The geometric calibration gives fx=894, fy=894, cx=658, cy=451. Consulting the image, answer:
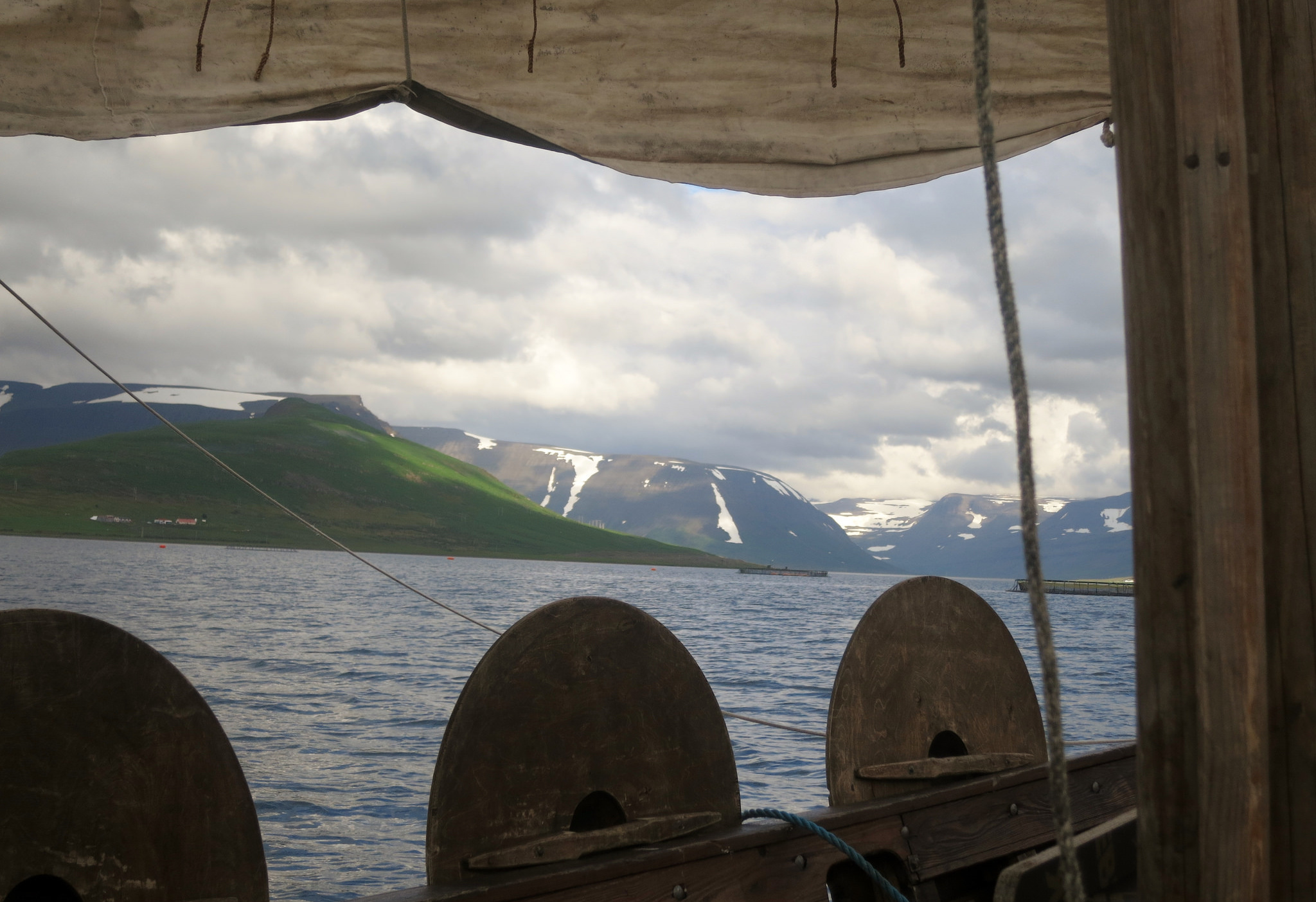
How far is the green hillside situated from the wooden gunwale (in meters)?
120

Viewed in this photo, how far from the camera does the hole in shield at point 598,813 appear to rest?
2.78 m

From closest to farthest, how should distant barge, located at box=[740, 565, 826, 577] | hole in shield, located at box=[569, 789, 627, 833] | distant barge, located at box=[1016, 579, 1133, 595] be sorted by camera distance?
hole in shield, located at box=[569, 789, 627, 833] < distant barge, located at box=[1016, 579, 1133, 595] < distant barge, located at box=[740, 565, 826, 577]

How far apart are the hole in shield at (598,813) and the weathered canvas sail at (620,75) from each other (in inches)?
101

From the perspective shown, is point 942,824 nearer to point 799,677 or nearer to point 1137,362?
point 1137,362

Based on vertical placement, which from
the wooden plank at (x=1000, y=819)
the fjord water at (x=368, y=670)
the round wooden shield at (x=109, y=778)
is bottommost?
the fjord water at (x=368, y=670)

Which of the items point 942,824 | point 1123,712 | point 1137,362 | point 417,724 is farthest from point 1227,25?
point 1123,712

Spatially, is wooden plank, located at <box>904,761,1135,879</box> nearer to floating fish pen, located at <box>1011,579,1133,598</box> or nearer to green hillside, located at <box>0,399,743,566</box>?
floating fish pen, located at <box>1011,579,1133,598</box>

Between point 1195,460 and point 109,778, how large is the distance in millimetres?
2441

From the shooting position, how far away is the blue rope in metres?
2.52

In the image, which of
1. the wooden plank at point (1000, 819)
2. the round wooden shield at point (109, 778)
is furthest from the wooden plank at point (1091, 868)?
the round wooden shield at point (109, 778)

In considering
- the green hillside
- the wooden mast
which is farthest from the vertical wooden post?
the green hillside

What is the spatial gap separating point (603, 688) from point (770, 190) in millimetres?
2505

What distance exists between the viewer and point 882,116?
4105mm

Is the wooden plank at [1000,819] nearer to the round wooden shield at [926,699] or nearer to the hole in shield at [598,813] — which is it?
the round wooden shield at [926,699]
